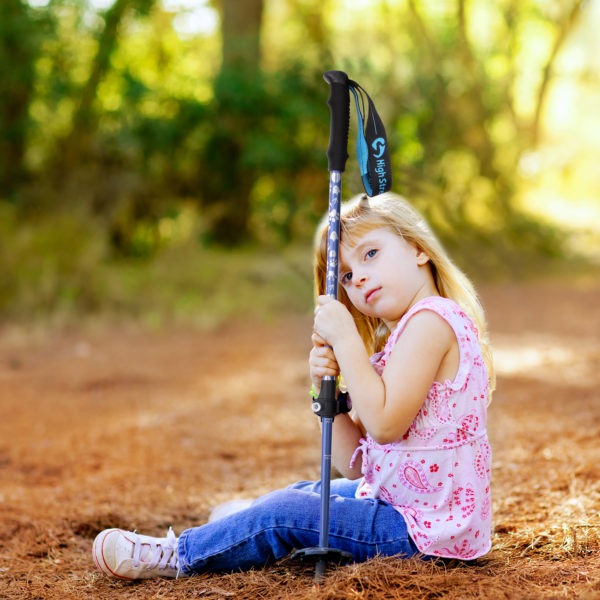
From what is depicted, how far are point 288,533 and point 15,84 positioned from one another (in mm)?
8868

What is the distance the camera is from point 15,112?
1051 centimetres

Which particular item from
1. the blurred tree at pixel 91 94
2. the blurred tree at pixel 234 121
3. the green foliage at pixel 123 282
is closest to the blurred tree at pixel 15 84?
the blurred tree at pixel 91 94

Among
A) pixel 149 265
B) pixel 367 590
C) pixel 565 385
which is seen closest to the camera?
pixel 367 590

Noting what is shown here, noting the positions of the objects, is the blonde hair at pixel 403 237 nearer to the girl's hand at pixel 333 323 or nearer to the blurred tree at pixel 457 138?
the girl's hand at pixel 333 323

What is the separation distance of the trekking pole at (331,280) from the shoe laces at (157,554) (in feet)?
1.34

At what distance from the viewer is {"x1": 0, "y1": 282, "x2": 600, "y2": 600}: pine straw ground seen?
2.41 metres

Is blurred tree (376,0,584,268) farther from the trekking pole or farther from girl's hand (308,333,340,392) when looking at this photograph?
girl's hand (308,333,340,392)

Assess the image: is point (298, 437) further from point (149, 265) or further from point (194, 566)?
point (149, 265)

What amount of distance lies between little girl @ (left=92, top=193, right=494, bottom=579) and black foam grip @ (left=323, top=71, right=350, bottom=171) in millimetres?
148

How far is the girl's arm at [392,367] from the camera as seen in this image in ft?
7.41

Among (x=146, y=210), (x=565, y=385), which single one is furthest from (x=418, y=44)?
(x=565, y=385)

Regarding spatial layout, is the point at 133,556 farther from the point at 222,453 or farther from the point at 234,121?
the point at 234,121

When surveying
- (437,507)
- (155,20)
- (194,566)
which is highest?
(155,20)

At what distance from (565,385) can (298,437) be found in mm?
1838
